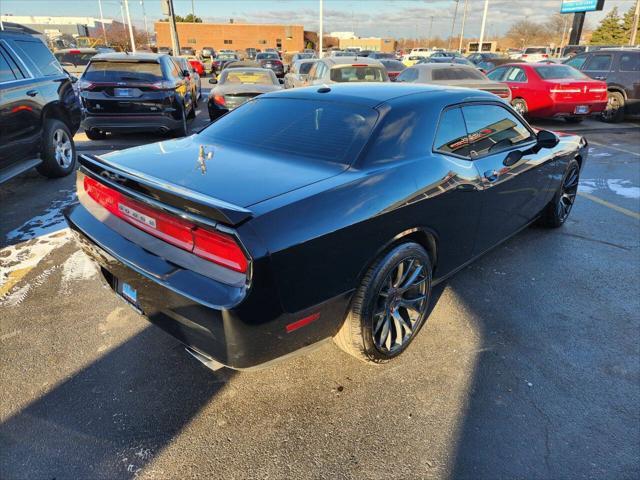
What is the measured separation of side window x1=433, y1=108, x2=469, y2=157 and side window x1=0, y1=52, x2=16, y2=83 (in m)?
5.00

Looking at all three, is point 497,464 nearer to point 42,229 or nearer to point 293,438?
point 293,438

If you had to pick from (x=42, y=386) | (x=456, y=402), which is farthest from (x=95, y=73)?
(x=456, y=402)

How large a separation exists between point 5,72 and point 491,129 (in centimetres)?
542

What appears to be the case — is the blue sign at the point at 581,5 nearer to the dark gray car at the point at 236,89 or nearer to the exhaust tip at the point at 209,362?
the dark gray car at the point at 236,89

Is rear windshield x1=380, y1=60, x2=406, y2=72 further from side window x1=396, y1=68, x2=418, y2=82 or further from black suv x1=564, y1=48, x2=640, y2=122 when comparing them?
black suv x1=564, y1=48, x2=640, y2=122

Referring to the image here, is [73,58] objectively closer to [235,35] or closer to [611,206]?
[611,206]

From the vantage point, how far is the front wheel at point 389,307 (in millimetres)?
2430

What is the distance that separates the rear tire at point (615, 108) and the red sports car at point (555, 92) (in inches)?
72.1

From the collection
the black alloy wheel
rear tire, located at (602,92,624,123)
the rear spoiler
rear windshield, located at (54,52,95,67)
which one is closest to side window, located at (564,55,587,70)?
rear tire, located at (602,92,624,123)

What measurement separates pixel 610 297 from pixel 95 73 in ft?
27.6

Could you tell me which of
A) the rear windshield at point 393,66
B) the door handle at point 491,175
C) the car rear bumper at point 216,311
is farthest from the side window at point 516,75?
the car rear bumper at point 216,311

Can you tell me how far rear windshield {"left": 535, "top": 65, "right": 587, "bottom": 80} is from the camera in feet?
36.5

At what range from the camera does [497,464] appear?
6.91 feet

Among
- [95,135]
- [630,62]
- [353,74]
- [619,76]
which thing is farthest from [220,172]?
[630,62]
